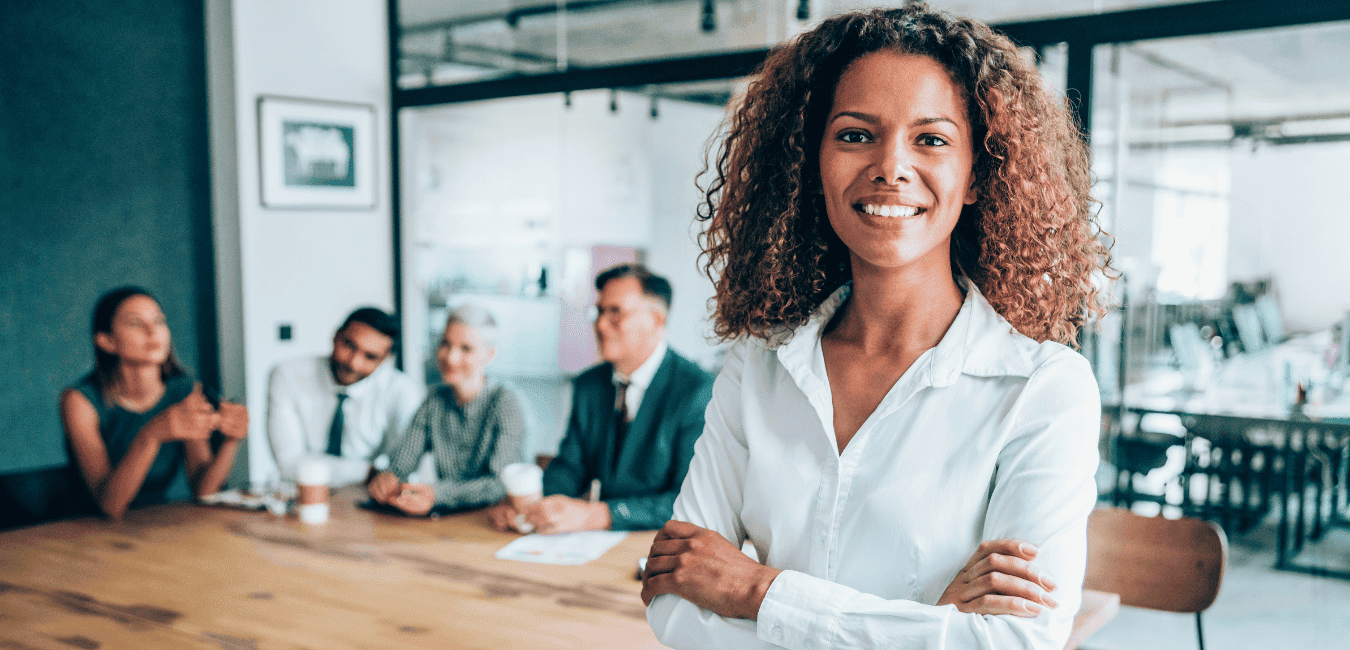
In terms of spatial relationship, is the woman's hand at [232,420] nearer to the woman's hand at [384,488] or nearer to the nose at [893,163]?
the woman's hand at [384,488]

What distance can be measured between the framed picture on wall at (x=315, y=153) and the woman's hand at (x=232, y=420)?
77.8 inches

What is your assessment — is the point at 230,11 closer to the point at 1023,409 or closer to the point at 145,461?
the point at 145,461

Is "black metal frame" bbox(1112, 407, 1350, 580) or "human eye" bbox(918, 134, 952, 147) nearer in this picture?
"human eye" bbox(918, 134, 952, 147)

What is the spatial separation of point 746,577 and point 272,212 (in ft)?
12.8

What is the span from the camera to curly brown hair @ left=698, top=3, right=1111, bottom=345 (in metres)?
1.14

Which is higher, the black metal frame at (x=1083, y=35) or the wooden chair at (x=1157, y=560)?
the black metal frame at (x=1083, y=35)

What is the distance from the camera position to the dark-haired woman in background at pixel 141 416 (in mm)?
2539

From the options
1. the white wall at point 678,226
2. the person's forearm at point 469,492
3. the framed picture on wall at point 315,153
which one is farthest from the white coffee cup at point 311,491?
the framed picture on wall at point 315,153

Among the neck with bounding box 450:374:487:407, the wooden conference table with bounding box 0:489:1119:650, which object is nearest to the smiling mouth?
the wooden conference table with bounding box 0:489:1119:650

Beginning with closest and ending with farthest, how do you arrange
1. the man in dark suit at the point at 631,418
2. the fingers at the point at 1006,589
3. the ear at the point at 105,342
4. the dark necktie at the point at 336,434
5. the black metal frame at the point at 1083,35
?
1. the fingers at the point at 1006,589
2. the man in dark suit at the point at 631,418
3. the ear at the point at 105,342
4. the black metal frame at the point at 1083,35
5. the dark necktie at the point at 336,434

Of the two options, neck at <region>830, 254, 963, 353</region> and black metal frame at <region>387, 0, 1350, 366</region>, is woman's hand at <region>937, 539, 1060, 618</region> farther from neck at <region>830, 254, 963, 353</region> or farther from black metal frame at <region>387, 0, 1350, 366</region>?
black metal frame at <region>387, 0, 1350, 366</region>

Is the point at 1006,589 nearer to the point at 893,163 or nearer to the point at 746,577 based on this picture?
the point at 746,577

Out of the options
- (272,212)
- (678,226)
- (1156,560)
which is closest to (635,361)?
(1156,560)

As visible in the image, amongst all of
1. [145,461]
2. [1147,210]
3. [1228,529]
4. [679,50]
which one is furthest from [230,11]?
[1228,529]
